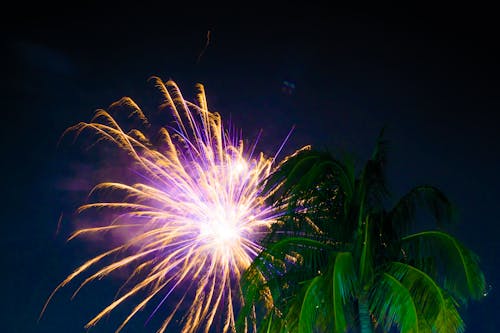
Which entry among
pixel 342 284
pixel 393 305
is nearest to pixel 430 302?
pixel 393 305

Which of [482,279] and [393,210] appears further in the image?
[393,210]

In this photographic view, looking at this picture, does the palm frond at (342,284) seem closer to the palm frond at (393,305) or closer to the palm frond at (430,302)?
the palm frond at (393,305)

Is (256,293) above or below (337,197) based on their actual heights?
below

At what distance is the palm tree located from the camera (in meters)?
16.0

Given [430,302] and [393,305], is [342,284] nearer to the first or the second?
[393,305]

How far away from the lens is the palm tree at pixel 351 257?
16.0m

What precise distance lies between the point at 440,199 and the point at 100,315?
38.2 feet

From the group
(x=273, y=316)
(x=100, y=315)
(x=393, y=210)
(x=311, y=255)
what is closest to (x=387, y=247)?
(x=393, y=210)

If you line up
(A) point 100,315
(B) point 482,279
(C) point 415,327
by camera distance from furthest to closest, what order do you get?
1. (A) point 100,315
2. (B) point 482,279
3. (C) point 415,327

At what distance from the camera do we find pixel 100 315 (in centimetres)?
1977

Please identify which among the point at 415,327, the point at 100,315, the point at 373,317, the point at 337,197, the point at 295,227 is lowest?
the point at 100,315

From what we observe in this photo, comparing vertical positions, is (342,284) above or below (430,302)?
below

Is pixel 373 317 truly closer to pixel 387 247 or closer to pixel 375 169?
pixel 387 247

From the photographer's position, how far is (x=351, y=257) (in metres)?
16.3
